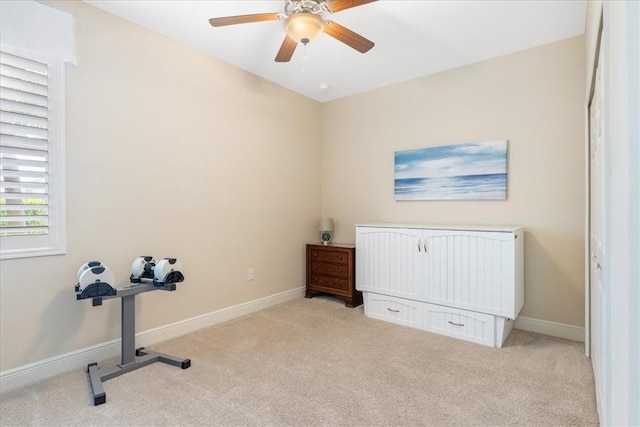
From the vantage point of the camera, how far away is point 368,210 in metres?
3.90

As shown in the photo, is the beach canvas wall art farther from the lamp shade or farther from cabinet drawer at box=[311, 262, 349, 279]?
cabinet drawer at box=[311, 262, 349, 279]

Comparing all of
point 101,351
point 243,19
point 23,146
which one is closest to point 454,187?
point 243,19

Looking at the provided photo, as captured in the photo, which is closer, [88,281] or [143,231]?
[88,281]

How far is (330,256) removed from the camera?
3.73 m

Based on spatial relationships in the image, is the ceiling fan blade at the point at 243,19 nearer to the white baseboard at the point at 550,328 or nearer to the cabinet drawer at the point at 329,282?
the cabinet drawer at the point at 329,282

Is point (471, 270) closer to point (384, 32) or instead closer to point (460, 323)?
point (460, 323)

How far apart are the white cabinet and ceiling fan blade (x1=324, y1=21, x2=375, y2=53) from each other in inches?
62.4

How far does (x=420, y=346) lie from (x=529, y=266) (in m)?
1.24

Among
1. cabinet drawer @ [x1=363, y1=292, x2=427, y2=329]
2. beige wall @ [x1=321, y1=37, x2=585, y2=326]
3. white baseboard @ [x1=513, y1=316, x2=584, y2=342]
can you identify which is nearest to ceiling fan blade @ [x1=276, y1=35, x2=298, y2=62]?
beige wall @ [x1=321, y1=37, x2=585, y2=326]

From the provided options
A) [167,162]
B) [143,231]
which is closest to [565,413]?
[143,231]

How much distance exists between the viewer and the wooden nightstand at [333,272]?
3.54 meters

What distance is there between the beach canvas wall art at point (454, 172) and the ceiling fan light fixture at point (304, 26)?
1.85m

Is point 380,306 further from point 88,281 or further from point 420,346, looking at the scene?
point 88,281

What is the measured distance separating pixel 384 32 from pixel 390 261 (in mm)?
1975
